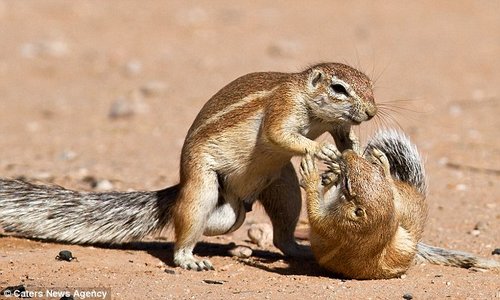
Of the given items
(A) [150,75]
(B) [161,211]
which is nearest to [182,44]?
(A) [150,75]

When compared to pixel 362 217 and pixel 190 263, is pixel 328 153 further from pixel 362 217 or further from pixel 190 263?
pixel 190 263

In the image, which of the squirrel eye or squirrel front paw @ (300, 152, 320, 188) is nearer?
the squirrel eye

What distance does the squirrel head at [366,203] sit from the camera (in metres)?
6.35

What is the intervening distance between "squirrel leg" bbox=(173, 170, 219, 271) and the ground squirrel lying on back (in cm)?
74

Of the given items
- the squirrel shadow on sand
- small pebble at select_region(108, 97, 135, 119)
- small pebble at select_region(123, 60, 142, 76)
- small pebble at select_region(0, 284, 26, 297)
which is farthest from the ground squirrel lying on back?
small pebble at select_region(123, 60, 142, 76)

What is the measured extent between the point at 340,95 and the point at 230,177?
98 centimetres

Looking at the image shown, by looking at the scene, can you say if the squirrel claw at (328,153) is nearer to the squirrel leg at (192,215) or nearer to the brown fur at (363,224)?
the brown fur at (363,224)

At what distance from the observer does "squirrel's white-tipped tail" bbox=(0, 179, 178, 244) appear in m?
7.24

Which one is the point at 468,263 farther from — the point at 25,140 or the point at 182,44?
the point at 182,44

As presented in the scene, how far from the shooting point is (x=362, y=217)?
637cm

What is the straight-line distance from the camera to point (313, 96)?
7035 mm

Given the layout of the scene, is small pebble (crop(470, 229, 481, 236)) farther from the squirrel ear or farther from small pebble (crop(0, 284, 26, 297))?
small pebble (crop(0, 284, 26, 297))

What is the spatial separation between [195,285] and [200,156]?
107cm

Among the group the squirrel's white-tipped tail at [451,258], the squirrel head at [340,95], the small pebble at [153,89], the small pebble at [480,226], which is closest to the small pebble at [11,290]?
the squirrel head at [340,95]
